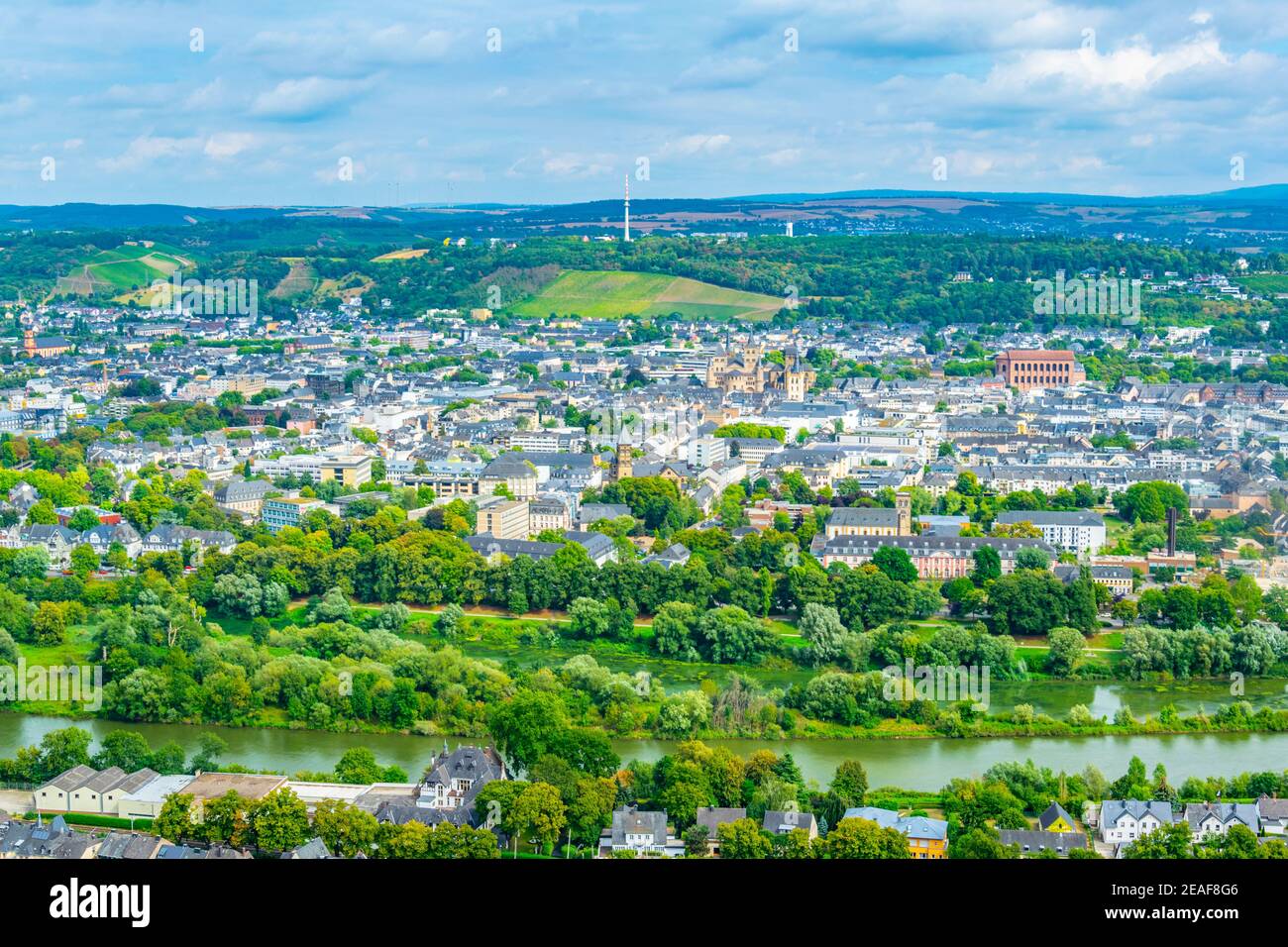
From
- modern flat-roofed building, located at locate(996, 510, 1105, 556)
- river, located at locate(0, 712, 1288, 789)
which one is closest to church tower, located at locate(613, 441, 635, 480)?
modern flat-roofed building, located at locate(996, 510, 1105, 556)

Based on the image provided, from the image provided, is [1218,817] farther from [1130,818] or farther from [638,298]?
[638,298]

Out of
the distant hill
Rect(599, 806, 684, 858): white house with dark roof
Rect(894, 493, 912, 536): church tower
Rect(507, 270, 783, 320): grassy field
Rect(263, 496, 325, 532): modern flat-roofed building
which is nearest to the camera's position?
Rect(599, 806, 684, 858): white house with dark roof

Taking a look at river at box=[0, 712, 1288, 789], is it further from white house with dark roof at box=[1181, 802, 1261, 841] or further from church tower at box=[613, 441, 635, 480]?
church tower at box=[613, 441, 635, 480]

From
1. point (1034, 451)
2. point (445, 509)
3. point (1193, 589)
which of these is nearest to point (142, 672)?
point (445, 509)

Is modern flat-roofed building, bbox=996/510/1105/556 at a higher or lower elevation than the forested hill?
lower

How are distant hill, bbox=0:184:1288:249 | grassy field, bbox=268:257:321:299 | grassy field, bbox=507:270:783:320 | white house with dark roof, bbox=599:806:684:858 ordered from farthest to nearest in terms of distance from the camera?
distant hill, bbox=0:184:1288:249 → grassy field, bbox=268:257:321:299 → grassy field, bbox=507:270:783:320 → white house with dark roof, bbox=599:806:684:858

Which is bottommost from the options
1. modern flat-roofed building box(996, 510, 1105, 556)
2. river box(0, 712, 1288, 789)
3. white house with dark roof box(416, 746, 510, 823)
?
river box(0, 712, 1288, 789)
